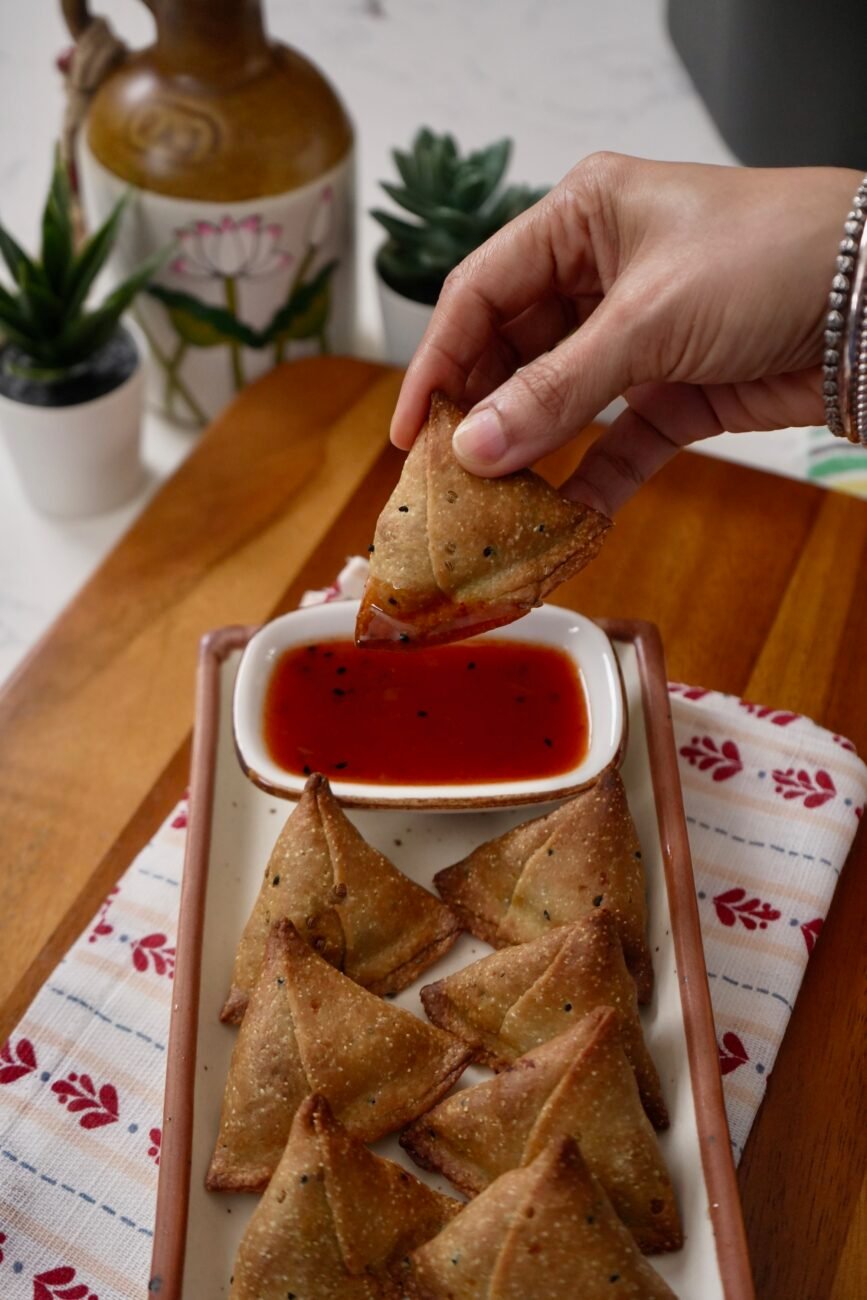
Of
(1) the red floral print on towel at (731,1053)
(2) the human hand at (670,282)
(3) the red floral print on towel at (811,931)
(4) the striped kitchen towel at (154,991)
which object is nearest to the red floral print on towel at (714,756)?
(4) the striped kitchen towel at (154,991)

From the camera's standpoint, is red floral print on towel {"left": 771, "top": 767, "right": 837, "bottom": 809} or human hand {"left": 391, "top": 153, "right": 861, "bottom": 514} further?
red floral print on towel {"left": 771, "top": 767, "right": 837, "bottom": 809}

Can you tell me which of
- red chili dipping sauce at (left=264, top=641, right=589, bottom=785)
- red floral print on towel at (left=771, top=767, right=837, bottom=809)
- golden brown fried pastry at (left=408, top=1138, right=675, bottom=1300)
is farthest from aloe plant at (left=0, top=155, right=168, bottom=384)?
golden brown fried pastry at (left=408, top=1138, right=675, bottom=1300)

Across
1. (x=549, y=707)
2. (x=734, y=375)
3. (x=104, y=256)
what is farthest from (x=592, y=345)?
(x=104, y=256)

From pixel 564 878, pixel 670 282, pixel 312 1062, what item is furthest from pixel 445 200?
pixel 312 1062

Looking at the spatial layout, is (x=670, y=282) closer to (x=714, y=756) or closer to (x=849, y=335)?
(x=849, y=335)

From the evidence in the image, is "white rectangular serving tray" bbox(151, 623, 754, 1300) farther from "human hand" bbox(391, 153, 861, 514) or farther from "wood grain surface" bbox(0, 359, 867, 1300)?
"human hand" bbox(391, 153, 861, 514)

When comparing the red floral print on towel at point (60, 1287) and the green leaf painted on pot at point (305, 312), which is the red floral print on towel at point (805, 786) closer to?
the red floral print on towel at point (60, 1287)

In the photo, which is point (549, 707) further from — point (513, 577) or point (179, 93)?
point (179, 93)
